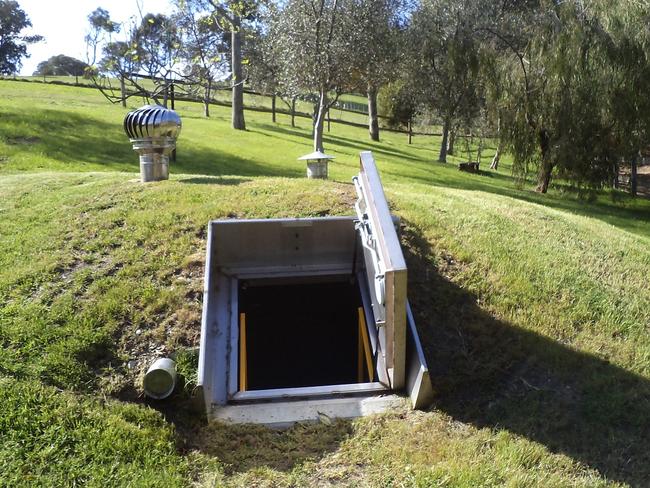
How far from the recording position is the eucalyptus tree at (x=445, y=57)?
25812mm

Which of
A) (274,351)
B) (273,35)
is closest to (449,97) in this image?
(273,35)

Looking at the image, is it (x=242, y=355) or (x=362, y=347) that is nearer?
(x=242, y=355)

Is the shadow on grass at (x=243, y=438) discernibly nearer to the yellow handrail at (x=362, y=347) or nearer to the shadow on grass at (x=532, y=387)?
the shadow on grass at (x=532, y=387)

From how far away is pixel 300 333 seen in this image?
6562mm

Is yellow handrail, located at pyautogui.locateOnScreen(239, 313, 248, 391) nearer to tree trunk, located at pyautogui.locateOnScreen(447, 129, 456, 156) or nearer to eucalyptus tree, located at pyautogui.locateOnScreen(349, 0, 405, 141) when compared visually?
eucalyptus tree, located at pyautogui.locateOnScreen(349, 0, 405, 141)

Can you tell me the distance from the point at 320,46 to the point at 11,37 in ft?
177

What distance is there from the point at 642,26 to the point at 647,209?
25.0 ft

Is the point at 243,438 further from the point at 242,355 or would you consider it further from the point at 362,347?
the point at 362,347

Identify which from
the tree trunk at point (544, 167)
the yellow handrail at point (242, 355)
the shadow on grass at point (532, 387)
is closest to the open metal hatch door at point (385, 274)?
the shadow on grass at point (532, 387)

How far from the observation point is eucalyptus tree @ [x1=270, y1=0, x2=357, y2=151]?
66.2ft

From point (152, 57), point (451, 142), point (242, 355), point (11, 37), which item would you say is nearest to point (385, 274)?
point (242, 355)

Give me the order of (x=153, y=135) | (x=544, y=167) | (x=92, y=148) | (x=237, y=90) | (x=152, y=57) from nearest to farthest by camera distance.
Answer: (x=153, y=135)
(x=152, y=57)
(x=92, y=148)
(x=544, y=167)
(x=237, y=90)

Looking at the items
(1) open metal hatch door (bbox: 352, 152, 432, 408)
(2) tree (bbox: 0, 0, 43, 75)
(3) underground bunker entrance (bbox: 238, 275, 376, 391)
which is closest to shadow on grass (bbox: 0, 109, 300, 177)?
(3) underground bunker entrance (bbox: 238, 275, 376, 391)

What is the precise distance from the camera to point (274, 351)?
6484 mm
